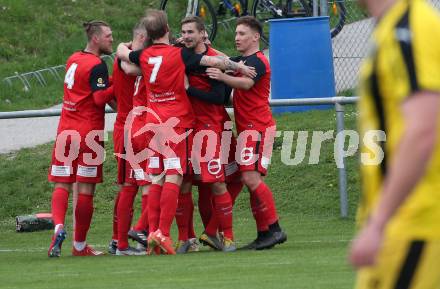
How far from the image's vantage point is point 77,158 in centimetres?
1084

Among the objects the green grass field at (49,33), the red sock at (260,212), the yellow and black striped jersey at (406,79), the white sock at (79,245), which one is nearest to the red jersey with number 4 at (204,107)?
the red sock at (260,212)

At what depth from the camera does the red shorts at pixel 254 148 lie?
10578 millimetres

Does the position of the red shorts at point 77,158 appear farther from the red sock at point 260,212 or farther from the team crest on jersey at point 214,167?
the red sock at point 260,212

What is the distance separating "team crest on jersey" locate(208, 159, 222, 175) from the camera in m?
10.5

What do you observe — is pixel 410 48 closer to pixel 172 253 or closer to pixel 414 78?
pixel 414 78

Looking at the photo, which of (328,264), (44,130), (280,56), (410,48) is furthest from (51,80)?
(410,48)

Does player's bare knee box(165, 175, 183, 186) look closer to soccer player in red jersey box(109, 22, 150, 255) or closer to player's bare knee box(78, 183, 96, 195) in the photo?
soccer player in red jersey box(109, 22, 150, 255)

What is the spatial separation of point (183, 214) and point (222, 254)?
2.22ft

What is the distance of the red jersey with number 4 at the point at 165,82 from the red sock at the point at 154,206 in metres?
0.57

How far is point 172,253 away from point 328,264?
70.9 inches

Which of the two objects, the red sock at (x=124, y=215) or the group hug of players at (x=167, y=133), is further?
the red sock at (x=124, y=215)

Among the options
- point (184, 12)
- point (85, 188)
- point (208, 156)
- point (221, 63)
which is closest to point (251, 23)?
point (221, 63)

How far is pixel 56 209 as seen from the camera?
35.3 feet

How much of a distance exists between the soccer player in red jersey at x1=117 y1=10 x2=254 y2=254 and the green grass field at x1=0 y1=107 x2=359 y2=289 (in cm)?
41
